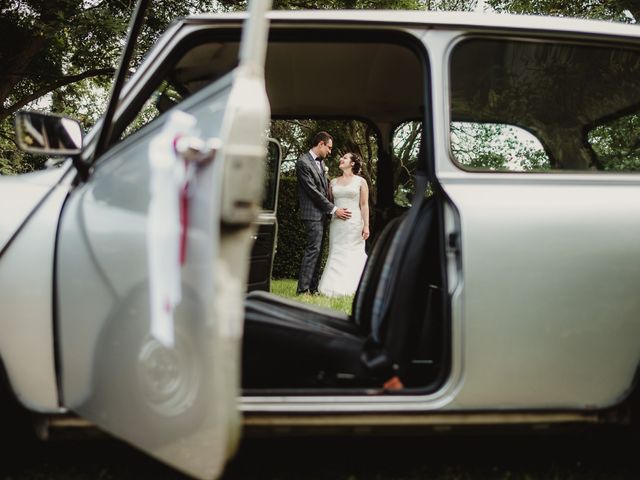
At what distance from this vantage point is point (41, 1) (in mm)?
9477

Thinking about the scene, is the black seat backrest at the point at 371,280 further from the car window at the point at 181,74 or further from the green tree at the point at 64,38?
the green tree at the point at 64,38

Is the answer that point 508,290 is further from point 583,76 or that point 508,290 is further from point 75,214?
point 75,214

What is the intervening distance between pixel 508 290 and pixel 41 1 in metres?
9.54

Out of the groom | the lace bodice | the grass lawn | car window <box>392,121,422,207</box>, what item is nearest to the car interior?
car window <box>392,121,422,207</box>

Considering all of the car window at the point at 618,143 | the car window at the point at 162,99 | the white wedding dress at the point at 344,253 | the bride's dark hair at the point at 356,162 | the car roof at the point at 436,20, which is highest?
the car roof at the point at 436,20

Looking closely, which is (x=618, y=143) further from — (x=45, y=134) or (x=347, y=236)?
(x=347, y=236)

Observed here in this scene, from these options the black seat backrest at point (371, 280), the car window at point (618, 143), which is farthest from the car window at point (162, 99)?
the car window at point (618, 143)

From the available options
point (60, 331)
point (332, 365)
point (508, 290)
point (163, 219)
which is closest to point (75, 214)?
point (60, 331)

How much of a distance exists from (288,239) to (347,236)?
377cm

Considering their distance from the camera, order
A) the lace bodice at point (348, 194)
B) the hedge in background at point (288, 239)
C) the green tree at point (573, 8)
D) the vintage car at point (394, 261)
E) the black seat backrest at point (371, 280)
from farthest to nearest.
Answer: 1. the hedge in background at point (288, 239)
2. the green tree at point (573, 8)
3. the lace bodice at point (348, 194)
4. the black seat backrest at point (371, 280)
5. the vintage car at point (394, 261)

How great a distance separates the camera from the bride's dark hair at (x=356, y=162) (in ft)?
25.8

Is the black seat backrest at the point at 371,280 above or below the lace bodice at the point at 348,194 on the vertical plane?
below

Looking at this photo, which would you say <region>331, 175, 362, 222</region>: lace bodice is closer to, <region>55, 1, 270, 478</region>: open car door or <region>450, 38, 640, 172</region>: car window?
<region>450, 38, 640, 172</region>: car window

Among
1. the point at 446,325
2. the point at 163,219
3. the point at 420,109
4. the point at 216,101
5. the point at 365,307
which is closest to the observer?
the point at 163,219
